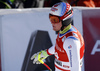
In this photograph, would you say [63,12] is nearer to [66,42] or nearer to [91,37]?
[66,42]

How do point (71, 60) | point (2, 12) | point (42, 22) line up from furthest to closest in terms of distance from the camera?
point (42, 22) < point (2, 12) < point (71, 60)

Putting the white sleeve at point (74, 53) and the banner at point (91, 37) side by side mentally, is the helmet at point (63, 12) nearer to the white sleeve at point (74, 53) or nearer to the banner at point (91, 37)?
the white sleeve at point (74, 53)

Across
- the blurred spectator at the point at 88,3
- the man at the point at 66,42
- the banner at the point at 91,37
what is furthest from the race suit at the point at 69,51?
the blurred spectator at the point at 88,3

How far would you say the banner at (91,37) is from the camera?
557cm

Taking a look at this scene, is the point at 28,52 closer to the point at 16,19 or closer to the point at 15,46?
the point at 15,46

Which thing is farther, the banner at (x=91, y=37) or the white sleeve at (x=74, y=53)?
the banner at (x=91, y=37)

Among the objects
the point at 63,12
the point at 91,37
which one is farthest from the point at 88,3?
the point at 63,12

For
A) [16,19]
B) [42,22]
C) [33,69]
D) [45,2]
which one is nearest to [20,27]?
[16,19]

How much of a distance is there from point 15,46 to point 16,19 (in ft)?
1.68

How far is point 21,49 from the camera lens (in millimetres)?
4973

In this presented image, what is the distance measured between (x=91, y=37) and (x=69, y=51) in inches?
92.7

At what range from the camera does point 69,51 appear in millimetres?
3348

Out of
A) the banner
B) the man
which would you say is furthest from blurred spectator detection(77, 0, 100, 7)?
the man

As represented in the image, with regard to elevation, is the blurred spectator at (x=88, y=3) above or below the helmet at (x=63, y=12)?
below
